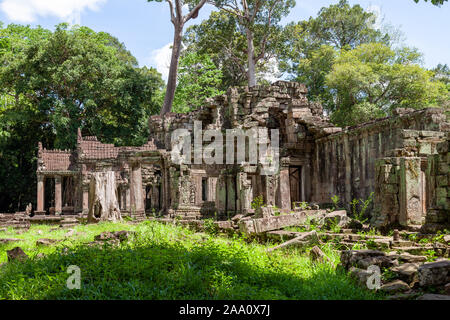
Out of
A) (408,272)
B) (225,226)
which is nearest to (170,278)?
(408,272)

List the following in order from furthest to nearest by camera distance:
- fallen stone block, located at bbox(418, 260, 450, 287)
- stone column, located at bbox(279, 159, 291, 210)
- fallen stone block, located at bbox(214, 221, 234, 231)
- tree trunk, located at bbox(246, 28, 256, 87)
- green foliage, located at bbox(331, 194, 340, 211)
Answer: tree trunk, located at bbox(246, 28, 256, 87) → stone column, located at bbox(279, 159, 291, 210) → green foliage, located at bbox(331, 194, 340, 211) → fallen stone block, located at bbox(214, 221, 234, 231) → fallen stone block, located at bbox(418, 260, 450, 287)

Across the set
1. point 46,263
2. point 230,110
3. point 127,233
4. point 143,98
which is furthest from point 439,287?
point 143,98

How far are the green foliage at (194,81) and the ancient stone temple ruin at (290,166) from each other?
22.3 feet

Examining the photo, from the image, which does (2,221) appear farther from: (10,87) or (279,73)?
(279,73)

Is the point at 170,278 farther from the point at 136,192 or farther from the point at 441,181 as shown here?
the point at 136,192

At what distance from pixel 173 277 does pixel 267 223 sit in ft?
15.9

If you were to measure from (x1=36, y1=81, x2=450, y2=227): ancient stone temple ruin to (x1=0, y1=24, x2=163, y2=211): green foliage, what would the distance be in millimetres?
3607

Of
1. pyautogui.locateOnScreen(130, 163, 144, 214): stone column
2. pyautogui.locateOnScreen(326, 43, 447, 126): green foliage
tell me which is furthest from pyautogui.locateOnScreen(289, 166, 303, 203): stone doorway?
pyautogui.locateOnScreen(130, 163, 144, 214): stone column

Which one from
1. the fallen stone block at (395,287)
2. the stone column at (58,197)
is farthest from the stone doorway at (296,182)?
the stone column at (58,197)

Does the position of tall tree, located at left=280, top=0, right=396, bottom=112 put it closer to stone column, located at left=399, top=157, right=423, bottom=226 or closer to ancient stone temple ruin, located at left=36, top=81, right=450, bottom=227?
ancient stone temple ruin, located at left=36, top=81, right=450, bottom=227

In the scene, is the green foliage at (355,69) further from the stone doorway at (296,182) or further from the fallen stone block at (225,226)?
the fallen stone block at (225,226)

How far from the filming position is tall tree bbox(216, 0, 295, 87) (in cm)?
3073

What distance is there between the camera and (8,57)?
1147 inches
